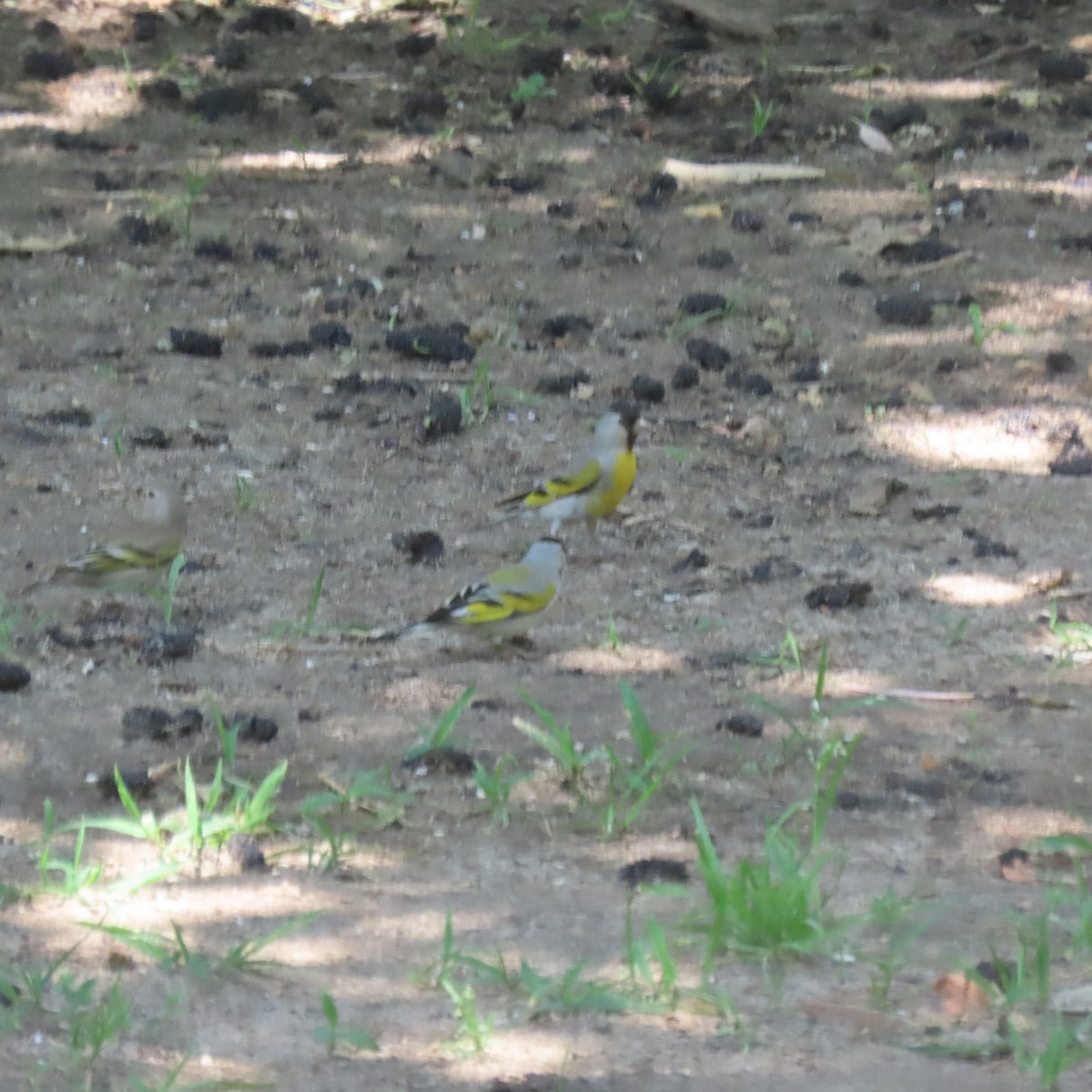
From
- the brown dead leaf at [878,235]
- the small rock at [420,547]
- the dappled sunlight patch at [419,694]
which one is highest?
the brown dead leaf at [878,235]

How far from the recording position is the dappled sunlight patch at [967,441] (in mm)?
7184

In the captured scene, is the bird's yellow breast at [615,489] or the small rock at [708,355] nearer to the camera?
the bird's yellow breast at [615,489]

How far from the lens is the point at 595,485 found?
650 cm

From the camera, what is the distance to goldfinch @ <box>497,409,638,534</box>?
21.1 ft

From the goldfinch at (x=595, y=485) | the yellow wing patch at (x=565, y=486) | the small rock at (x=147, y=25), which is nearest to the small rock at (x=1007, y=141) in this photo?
the goldfinch at (x=595, y=485)

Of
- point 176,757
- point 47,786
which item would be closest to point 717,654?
point 176,757

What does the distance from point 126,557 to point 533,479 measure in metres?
1.95

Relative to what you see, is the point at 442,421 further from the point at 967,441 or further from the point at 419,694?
the point at 419,694

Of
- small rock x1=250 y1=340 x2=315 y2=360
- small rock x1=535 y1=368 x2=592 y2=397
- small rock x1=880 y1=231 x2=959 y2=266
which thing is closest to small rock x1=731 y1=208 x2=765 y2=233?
small rock x1=880 y1=231 x2=959 y2=266

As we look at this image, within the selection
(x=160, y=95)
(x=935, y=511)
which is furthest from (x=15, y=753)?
(x=160, y=95)

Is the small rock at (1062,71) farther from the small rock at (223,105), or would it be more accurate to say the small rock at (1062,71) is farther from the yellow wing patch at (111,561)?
the yellow wing patch at (111,561)

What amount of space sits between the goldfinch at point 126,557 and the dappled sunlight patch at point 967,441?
9.96ft

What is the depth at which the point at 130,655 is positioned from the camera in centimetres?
531

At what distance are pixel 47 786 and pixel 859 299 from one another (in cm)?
532
